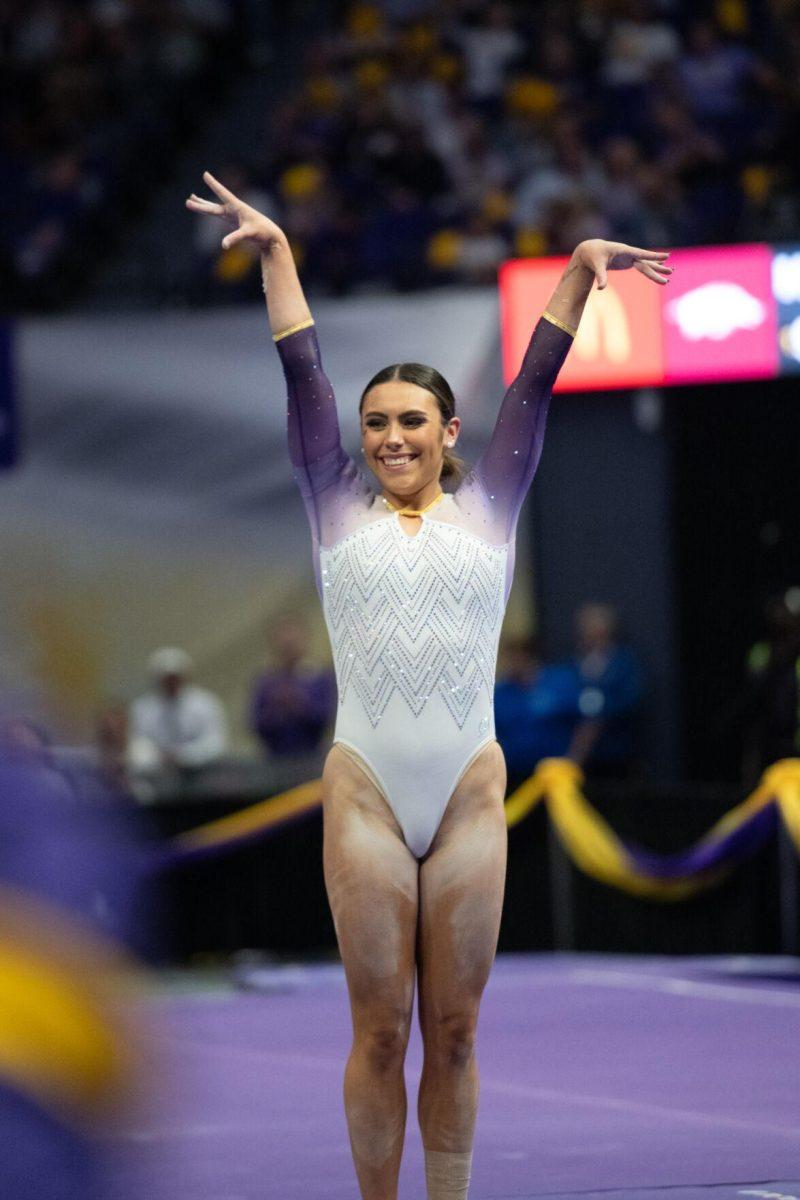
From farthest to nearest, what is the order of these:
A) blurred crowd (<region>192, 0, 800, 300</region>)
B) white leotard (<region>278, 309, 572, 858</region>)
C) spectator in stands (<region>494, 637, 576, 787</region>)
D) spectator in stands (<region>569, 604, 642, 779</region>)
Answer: blurred crowd (<region>192, 0, 800, 300</region>), spectator in stands (<region>569, 604, 642, 779</region>), spectator in stands (<region>494, 637, 576, 787</region>), white leotard (<region>278, 309, 572, 858</region>)

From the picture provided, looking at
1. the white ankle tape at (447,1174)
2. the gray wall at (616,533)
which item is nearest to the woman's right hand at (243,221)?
the white ankle tape at (447,1174)

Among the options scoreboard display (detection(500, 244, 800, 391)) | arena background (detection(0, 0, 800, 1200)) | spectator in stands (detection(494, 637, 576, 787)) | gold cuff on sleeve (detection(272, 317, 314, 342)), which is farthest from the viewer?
spectator in stands (detection(494, 637, 576, 787))

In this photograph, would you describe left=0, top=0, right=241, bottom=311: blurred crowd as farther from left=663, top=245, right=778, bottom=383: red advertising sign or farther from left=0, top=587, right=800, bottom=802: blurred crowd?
left=663, top=245, right=778, bottom=383: red advertising sign

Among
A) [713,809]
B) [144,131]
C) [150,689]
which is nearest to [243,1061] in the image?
[713,809]

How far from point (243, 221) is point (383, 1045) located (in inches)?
67.0

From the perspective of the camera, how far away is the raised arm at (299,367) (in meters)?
4.26

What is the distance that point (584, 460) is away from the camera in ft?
39.9

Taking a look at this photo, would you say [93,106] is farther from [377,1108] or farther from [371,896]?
[377,1108]

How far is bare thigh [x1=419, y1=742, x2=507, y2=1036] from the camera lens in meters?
4.05

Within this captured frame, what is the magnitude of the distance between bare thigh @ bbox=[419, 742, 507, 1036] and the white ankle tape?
0.84 ft

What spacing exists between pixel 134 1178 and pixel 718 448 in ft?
31.2

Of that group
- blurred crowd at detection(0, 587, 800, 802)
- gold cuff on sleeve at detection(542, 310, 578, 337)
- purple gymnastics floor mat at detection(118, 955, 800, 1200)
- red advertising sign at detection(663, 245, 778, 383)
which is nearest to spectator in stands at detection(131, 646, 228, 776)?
blurred crowd at detection(0, 587, 800, 802)

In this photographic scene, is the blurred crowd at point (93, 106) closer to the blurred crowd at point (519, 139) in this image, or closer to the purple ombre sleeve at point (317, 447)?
the blurred crowd at point (519, 139)

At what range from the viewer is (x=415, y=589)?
13.8ft
